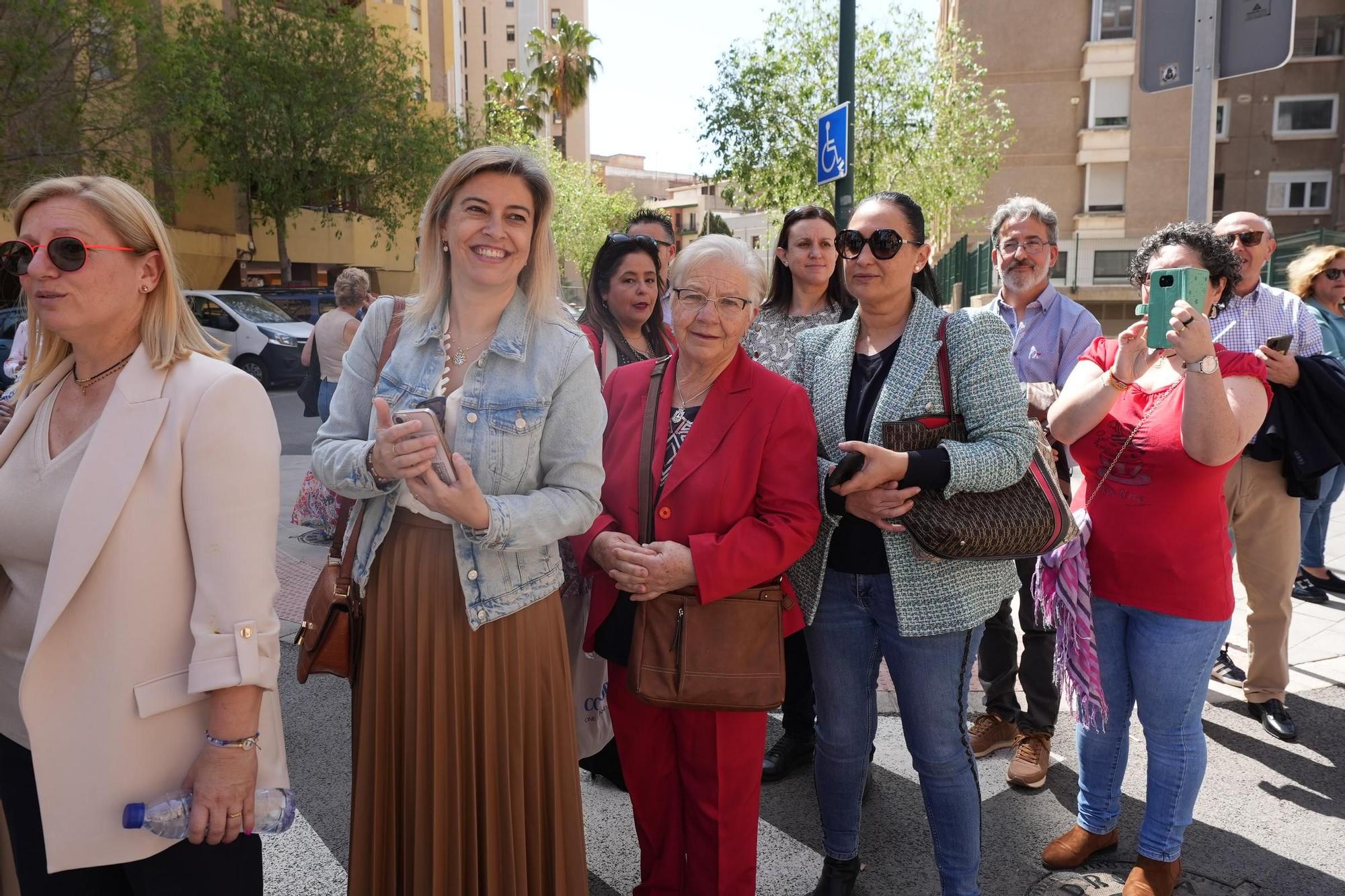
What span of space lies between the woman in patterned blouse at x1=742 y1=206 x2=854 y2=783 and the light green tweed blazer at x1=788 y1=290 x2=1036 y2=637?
1.25 m

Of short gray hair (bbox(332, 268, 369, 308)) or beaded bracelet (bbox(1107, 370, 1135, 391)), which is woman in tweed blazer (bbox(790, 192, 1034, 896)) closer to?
beaded bracelet (bbox(1107, 370, 1135, 391))

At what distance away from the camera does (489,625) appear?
→ 2334mm

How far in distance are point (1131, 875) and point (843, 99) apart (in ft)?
24.1

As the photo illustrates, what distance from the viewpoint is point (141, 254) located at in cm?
193

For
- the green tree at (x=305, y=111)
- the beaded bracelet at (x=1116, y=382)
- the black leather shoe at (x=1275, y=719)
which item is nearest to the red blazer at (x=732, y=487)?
the beaded bracelet at (x=1116, y=382)

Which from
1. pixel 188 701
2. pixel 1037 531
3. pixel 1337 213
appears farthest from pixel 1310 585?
pixel 1337 213

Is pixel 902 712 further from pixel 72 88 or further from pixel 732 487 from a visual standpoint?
pixel 72 88

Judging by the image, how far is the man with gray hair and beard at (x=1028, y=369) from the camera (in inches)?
153

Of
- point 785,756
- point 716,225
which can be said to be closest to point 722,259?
point 785,756

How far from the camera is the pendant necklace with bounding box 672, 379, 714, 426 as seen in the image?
9.09 ft

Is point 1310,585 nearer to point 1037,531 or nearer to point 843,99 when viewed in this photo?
point 1037,531

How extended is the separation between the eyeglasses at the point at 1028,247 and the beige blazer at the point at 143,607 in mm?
3290

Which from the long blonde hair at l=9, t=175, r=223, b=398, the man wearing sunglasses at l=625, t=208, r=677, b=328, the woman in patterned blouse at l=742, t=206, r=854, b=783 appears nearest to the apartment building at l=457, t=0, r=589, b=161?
the man wearing sunglasses at l=625, t=208, r=677, b=328

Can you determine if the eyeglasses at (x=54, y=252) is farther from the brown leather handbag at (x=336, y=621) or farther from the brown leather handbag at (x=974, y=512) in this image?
the brown leather handbag at (x=974, y=512)
